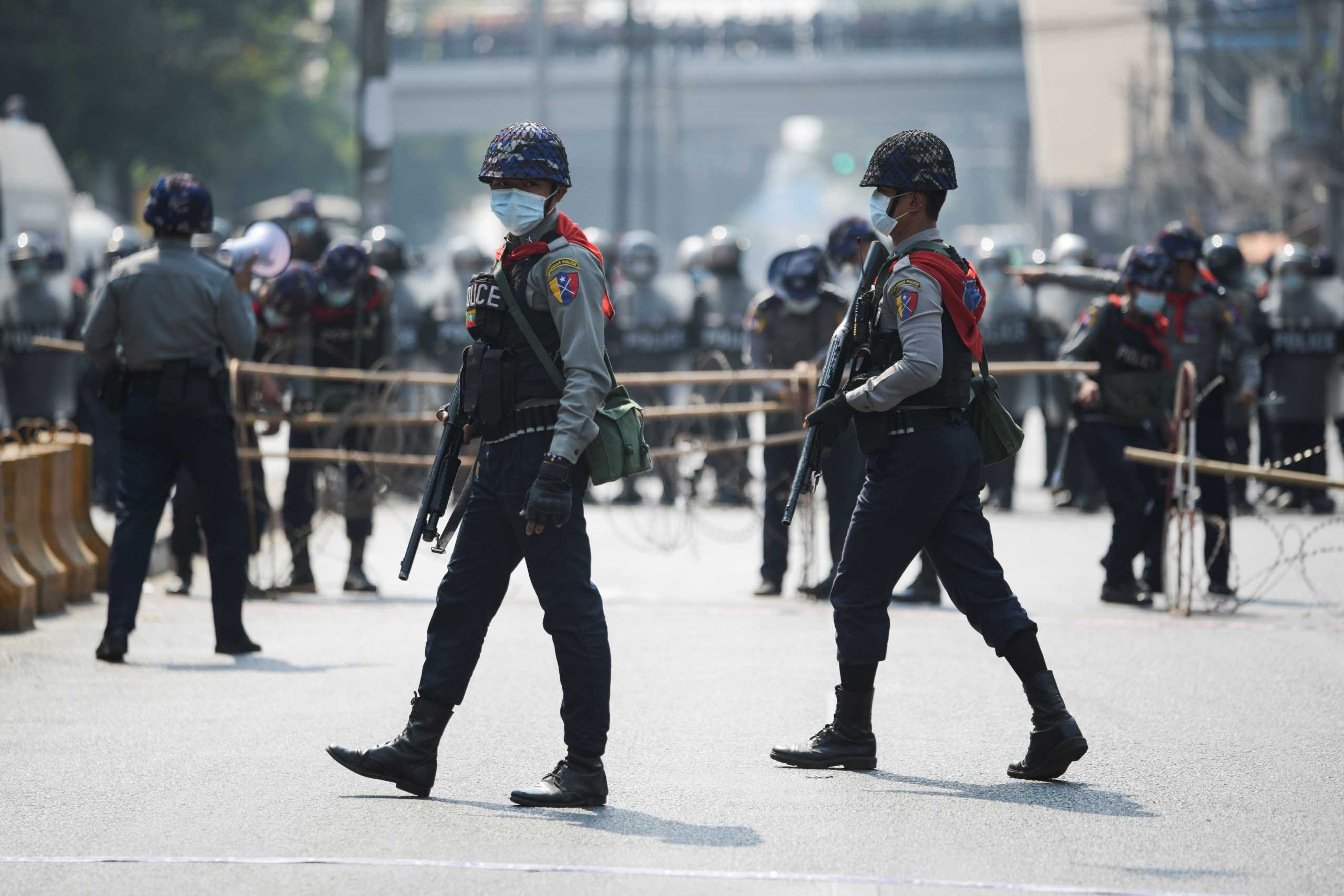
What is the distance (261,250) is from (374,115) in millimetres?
9234

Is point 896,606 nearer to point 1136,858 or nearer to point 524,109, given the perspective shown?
point 1136,858

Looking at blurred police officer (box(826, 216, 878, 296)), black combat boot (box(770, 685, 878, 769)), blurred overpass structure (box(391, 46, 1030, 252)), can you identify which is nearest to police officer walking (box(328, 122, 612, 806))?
black combat boot (box(770, 685, 878, 769))

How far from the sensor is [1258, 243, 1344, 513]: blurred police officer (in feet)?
50.6

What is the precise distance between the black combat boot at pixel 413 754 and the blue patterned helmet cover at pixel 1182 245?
599 centimetres

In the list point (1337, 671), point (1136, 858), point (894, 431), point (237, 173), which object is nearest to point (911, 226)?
point (894, 431)

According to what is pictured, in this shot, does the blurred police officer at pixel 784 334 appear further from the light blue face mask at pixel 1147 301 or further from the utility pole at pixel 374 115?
the utility pole at pixel 374 115

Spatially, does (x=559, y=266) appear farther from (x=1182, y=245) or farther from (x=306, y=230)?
(x=306, y=230)

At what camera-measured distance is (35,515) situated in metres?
10.0

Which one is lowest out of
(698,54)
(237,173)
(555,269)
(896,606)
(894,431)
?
(896,606)

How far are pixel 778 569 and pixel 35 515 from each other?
3.77 m

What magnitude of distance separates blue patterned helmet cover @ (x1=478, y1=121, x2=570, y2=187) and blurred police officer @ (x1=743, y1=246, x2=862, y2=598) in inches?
200

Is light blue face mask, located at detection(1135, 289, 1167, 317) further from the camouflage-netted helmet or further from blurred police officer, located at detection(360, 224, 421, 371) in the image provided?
blurred police officer, located at detection(360, 224, 421, 371)

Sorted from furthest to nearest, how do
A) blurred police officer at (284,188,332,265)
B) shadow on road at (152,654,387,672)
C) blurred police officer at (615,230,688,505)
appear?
1. blurred police officer at (615,230,688,505)
2. blurred police officer at (284,188,332,265)
3. shadow on road at (152,654,387,672)

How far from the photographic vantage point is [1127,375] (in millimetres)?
10469
